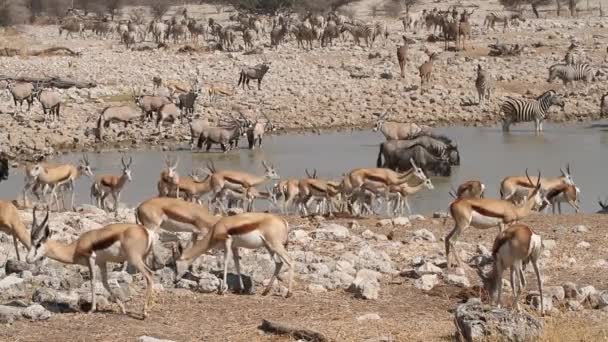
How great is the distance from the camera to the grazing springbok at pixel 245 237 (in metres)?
9.92

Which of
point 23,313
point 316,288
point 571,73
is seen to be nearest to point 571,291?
point 316,288

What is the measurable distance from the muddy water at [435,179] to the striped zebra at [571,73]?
4425 millimetres

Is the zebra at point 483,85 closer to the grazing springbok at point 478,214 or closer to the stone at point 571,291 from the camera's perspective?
the grazing springbok at point 478,214

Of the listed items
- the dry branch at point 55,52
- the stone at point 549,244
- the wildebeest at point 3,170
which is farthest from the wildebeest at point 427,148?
the dry branch at point 55,52

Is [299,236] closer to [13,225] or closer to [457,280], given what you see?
[457,280]

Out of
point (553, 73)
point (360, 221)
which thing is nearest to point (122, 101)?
point (553, 73)

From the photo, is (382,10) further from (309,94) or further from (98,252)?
(98,252)

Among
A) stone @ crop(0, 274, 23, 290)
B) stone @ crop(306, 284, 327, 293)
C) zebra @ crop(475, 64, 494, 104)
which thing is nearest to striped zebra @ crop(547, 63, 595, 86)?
zebra @ crop(475, 64, 494, 104)

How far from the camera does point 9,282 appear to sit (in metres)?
9.77

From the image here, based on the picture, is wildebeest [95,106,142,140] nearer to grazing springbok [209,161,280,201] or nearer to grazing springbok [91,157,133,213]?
grazing springbok [91,157,133,213]

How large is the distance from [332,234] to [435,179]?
8927mm

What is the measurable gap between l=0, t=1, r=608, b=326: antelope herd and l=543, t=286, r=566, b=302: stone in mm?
543

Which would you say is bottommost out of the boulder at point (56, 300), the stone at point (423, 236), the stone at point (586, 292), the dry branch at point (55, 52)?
the dry branch at point (55, 52)

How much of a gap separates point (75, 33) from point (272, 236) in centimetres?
4193
